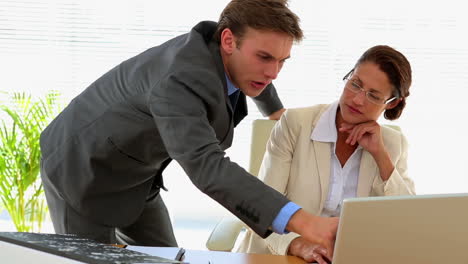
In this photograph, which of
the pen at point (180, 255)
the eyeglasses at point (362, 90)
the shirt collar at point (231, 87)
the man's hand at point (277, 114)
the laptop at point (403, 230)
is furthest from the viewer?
the man's hand at point (277, 114)

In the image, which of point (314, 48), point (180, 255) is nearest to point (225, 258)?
point (180, 255)

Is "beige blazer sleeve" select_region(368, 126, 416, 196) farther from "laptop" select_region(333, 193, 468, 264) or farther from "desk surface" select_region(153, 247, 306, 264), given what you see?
"laptop" select_region(333, 193, 468, 264)

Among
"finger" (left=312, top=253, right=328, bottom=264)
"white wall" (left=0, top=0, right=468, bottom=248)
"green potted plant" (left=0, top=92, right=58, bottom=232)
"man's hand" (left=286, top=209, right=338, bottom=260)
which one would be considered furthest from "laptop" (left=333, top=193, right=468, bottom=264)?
"white wall" (left=0, top=0, right=468, bottom=248)

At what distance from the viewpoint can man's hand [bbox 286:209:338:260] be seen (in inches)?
62.9

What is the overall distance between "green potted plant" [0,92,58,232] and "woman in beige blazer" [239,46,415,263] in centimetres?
226

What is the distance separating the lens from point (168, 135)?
175 centimetres

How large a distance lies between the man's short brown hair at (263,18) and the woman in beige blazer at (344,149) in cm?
60

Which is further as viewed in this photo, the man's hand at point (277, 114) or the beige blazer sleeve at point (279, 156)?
the man's hand at point (277, 114)

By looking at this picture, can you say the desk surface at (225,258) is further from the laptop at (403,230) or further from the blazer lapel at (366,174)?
the blazer lapel at (366,174)

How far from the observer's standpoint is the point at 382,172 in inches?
97.5

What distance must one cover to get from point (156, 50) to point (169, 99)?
34 centimetres

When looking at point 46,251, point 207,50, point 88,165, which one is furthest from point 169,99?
point 46,251

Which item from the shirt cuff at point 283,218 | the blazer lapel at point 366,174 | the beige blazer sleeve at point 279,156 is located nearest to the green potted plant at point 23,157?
the beige blazer sleeve at point 279,156

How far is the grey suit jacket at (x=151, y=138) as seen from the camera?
169 cm
